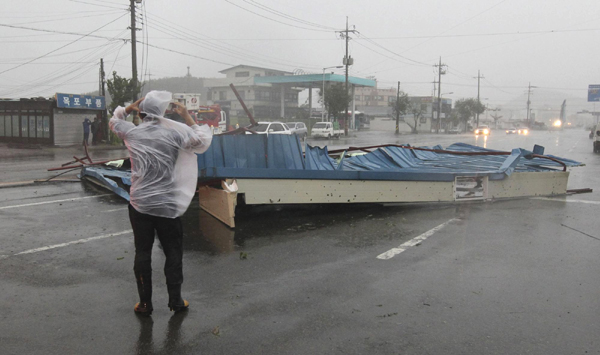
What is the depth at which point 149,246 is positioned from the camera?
4102 millimetres

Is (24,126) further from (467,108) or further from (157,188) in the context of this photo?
(467,108)

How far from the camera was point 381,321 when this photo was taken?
159 inches

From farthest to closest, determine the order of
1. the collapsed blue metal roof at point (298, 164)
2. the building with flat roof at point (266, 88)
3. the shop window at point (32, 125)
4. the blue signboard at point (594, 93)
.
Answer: the building with flat roof at point (266, 88), the blue signboard at point (594, 93), the shop window at point (32, 125), the collapsed blue metal roof at point (298, 164)

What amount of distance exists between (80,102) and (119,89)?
7.80 feet

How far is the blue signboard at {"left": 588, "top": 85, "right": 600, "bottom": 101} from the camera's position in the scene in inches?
2547

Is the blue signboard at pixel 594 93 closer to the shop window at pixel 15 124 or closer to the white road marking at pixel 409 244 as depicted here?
the shop window at pixel 15 124

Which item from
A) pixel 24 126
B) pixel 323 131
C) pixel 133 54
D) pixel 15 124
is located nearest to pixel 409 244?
pixel 133 54

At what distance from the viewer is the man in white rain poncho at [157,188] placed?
13.3 feet

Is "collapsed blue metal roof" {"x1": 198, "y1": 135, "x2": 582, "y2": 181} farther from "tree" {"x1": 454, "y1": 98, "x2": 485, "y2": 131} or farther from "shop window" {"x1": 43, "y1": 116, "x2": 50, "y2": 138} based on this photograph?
"tree" {"x1": 454, "y1": 98, "x2": 485, "y2": 131}

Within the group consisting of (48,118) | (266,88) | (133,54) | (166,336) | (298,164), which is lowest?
(166,336)

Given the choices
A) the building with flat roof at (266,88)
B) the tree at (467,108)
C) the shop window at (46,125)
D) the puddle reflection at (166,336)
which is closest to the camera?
the puddle reflection at (166,336)

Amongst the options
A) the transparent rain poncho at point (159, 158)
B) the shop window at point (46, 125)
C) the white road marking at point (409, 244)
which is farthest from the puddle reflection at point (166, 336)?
the shop window at point (46, 125)

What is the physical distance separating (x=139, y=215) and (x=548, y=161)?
1052 cm

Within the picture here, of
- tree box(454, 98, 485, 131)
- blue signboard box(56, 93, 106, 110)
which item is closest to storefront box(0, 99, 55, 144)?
blue signboard box(56, 93, 106, 110)
